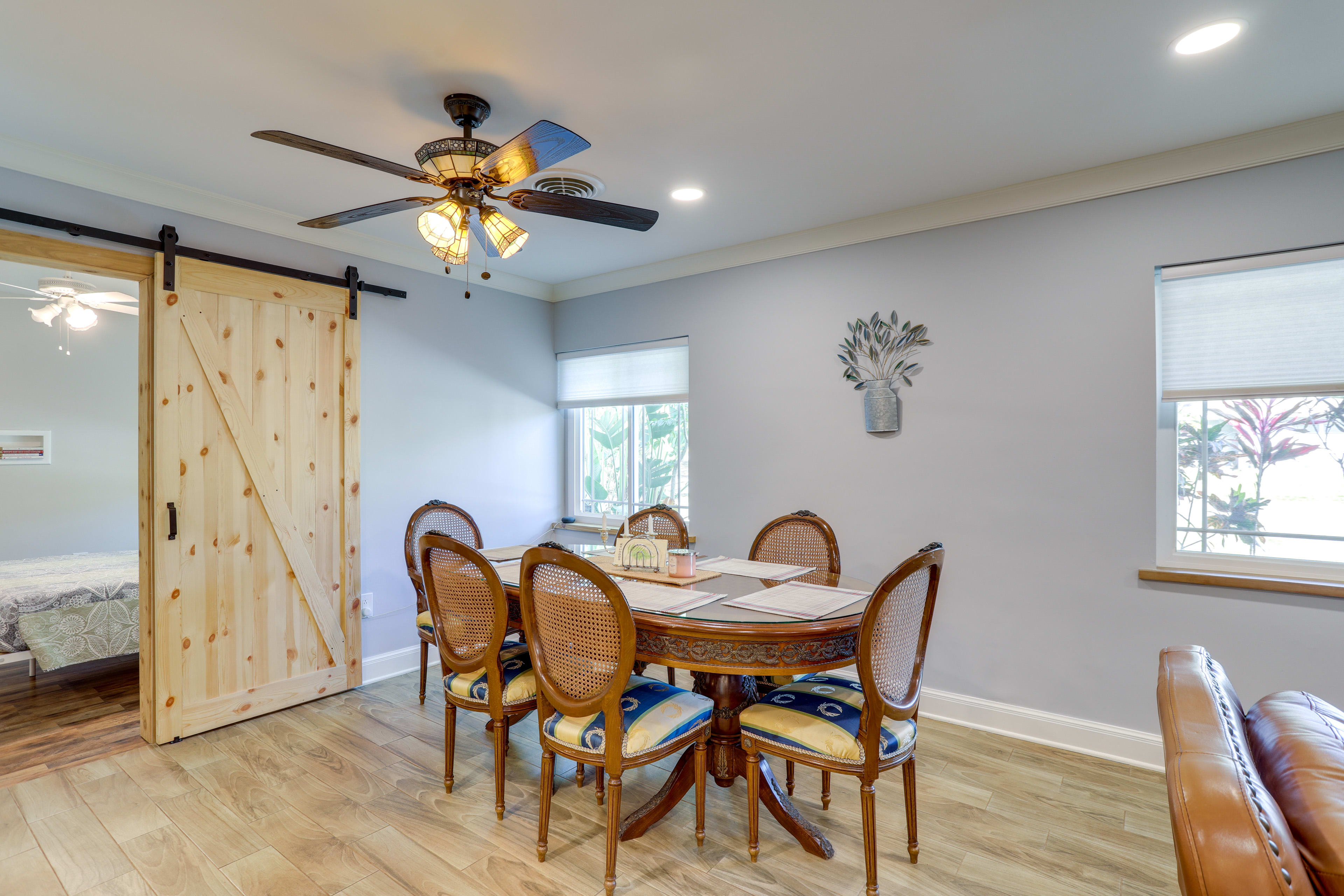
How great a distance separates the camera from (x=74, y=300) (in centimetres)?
432

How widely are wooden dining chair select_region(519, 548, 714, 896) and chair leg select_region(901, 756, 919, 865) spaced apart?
0.63 metres

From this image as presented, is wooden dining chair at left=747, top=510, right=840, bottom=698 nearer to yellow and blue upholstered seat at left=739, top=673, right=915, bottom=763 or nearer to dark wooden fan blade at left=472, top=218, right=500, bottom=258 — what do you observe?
yellow and blue upholstered seat at left=739, top=673, right=915, bottom=763

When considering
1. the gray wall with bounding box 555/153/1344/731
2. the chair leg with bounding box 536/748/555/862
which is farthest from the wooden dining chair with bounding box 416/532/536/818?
the gray wall with bounding box 555/153/1344/731

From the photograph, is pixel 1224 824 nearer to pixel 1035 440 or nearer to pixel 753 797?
pixel 753 797

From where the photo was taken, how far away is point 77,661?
11.6 feet

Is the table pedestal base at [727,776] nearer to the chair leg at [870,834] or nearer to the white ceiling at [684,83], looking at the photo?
the chair leg at [870,834]

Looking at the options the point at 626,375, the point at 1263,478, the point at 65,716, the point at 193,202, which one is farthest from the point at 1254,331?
the point at 65,716

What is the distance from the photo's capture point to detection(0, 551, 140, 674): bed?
3.46m

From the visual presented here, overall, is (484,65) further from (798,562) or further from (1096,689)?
(1096,689)

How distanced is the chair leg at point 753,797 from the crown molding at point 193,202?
2.79 metres

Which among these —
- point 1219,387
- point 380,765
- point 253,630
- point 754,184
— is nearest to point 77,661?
point 253,630

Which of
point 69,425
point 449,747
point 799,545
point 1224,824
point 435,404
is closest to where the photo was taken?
point 1224,824

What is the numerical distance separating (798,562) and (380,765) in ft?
6.55

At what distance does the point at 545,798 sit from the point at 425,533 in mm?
1725
